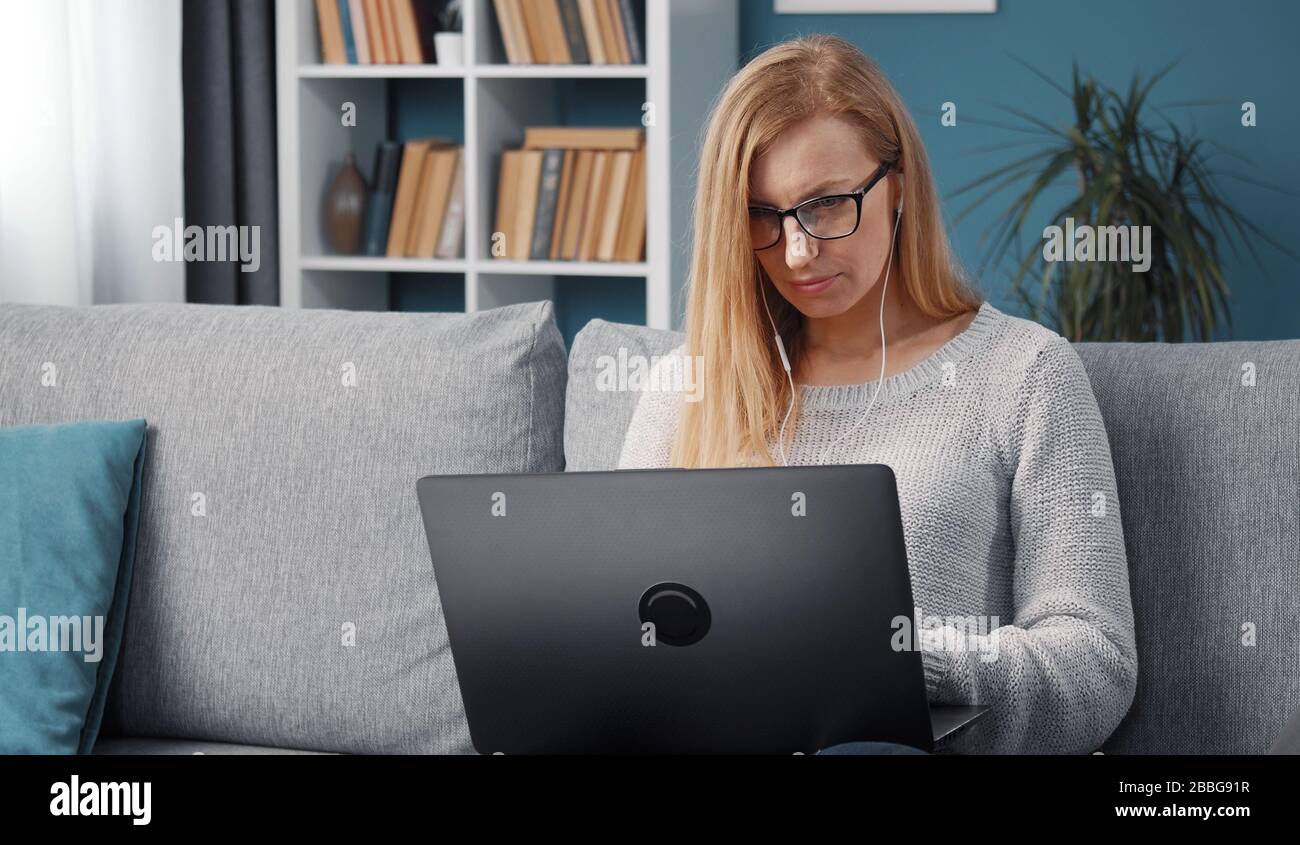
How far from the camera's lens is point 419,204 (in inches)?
115

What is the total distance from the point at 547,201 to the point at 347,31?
0.56m

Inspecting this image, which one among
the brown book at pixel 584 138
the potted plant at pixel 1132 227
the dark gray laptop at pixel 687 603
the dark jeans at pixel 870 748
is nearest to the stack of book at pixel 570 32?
the brown book at pixel 584 138

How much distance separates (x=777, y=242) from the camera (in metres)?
1.33

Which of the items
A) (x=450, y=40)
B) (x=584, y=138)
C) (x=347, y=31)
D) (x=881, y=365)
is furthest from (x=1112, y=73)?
(x=881, y=365)

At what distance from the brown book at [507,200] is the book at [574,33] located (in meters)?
0.23

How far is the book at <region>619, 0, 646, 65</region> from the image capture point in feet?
8.88

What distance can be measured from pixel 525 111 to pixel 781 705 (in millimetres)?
2294

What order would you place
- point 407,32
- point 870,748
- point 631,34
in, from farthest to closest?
point 407,32, point 631,34, point 870,748

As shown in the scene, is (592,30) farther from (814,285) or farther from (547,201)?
(814,285)

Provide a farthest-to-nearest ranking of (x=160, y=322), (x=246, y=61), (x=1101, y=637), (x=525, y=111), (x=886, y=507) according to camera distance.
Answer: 1. (x=525, y=111)
2. (x=246, y=61)
3. (x=160, y=322)
4. (x=1101, y=637)
5. (x=886, y=507)

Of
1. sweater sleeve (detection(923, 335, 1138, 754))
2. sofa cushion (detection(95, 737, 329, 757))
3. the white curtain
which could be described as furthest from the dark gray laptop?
the white curtain

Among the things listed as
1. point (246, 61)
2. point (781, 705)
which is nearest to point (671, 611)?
point (781, 705)

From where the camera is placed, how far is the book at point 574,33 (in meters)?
2.75
